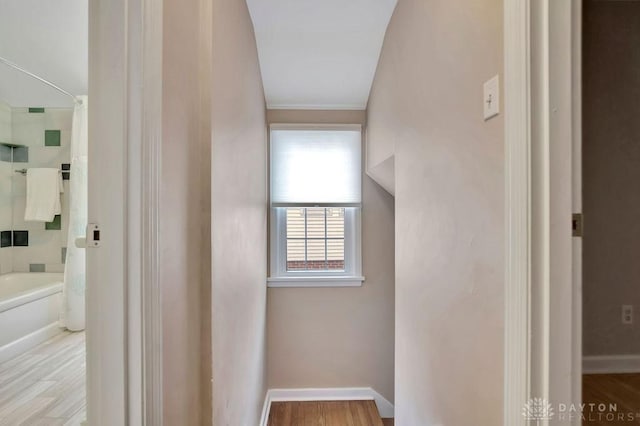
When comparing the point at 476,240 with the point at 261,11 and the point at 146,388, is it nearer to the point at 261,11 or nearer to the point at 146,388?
the point at 146,388

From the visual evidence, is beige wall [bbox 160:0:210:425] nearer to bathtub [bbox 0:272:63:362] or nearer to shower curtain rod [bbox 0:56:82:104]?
bathtub [bbox 0:272:63:362]

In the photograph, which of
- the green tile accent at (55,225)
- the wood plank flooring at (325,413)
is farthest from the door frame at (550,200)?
the green tile accent at (55,225)

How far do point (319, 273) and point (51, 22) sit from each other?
269 centimetres

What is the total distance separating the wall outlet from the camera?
7.07 feet

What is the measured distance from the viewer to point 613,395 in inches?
74.5

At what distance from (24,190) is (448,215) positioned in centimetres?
403

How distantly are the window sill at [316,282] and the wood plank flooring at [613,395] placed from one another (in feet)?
5.36

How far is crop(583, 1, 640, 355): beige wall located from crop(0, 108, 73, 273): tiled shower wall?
15.2ft

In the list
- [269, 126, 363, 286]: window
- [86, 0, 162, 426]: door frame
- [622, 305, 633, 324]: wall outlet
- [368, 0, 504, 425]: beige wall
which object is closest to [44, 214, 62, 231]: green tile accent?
[269, 126, 363, 286]: window

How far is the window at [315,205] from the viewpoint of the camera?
2725 mm

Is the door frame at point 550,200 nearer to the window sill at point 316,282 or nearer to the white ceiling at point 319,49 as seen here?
the white ceiling at point 319,49

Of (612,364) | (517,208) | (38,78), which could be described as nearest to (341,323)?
(612,364)

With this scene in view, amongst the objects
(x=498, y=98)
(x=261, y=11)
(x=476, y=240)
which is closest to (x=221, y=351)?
(x=476, y=240)

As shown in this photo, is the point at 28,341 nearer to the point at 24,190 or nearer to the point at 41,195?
the point at 41,195
